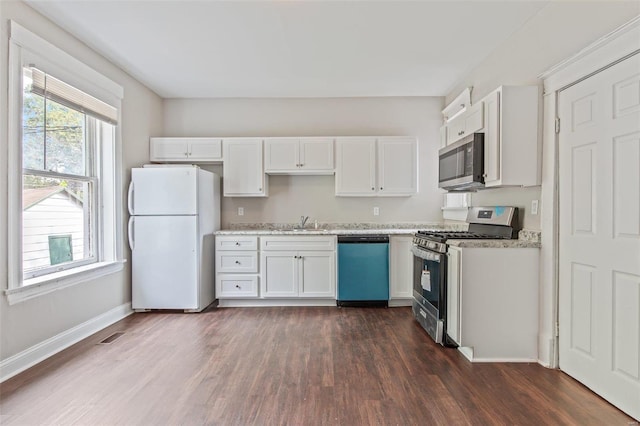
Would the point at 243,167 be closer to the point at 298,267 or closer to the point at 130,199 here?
the point at 130,199

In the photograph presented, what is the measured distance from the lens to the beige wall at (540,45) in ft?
6.45

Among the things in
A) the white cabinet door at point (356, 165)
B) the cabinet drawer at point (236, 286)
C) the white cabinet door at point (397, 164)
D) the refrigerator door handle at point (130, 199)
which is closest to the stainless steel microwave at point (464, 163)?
the white cabinet door at point (397, 164)

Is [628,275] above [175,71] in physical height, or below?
below

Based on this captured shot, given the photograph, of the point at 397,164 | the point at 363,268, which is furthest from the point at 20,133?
the point at 397,164

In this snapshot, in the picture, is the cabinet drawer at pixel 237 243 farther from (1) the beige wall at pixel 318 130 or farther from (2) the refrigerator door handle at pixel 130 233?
(2) the refrigerator door handle at pixel 130 233

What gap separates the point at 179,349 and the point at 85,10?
275 centimetres

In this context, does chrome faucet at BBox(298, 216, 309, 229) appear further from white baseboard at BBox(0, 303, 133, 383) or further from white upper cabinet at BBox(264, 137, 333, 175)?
white baseboard at BBox(0, 303, 133, 383)

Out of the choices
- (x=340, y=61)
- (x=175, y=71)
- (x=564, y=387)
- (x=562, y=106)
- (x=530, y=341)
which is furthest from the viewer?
(x=175, y=71)

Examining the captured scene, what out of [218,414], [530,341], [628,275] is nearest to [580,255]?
[628,275]

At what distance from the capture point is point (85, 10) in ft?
8.26

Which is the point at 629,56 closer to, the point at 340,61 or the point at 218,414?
the point at 340,61

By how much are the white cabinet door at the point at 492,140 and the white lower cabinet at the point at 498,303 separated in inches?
23.2

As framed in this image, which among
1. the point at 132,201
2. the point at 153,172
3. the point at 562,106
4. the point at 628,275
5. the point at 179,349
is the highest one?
the point at 562,106

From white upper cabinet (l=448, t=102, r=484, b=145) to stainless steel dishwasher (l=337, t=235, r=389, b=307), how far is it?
4.39 ft
